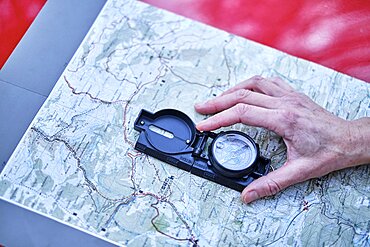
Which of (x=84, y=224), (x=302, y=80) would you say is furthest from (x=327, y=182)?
(x=84, y=224)

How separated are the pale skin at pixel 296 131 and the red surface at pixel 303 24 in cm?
33

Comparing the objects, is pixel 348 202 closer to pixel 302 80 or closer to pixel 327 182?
pixel 327 182

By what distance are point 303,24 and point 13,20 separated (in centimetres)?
115

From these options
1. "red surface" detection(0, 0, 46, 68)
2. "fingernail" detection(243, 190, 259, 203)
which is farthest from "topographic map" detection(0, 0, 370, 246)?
"red surface" detection(0, 0, 46, 68)

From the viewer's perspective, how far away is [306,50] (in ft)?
7.14

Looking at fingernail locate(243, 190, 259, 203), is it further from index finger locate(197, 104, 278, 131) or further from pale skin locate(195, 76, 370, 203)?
index finger locate(197, 104, 278, 131)

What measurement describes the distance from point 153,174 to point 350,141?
2.19 ft

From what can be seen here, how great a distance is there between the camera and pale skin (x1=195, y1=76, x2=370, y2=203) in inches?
A: 69.9

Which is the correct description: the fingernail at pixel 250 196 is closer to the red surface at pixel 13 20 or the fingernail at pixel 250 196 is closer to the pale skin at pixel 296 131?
the pale skin at pixel 296 131

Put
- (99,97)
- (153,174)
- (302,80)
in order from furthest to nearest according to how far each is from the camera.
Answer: (302,80) < (99,97) < (153,174)

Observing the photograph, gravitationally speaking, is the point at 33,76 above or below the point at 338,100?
below

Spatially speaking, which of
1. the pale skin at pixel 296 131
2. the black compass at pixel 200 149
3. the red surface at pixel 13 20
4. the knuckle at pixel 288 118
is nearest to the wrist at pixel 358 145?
the pale skin at pixel 296 131

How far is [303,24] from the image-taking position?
2236 millimetres

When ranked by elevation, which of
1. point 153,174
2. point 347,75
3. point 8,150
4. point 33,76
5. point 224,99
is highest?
point 347,75
